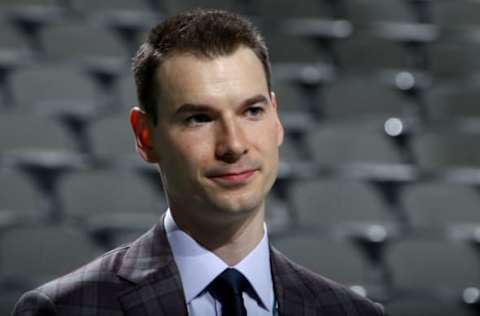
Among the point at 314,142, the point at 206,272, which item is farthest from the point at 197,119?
the point at 314,142

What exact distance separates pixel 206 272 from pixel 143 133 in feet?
0.38

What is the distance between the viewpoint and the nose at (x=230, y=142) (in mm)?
643

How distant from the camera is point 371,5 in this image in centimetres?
251

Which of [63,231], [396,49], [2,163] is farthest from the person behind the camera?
[396,49]

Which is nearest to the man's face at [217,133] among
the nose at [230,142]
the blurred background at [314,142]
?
the nose at [230,142]

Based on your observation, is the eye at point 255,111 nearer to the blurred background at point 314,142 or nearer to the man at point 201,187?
the man at point 201,187

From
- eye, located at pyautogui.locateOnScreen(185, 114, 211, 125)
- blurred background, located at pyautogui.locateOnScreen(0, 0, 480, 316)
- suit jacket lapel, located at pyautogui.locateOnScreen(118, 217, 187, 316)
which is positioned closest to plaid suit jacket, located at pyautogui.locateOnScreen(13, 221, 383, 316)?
suit jacket lapel, located at pyautogui.locateOnScreen(118, 217, 187, 316)

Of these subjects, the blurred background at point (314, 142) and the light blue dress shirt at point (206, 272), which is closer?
the light blue dress shirt at point (206, 272)

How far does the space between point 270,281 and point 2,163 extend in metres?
1.23

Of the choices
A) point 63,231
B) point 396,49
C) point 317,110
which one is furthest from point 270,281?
point 396,49

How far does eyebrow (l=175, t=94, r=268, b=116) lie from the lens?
0.66 metres

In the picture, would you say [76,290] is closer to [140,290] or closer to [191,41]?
[140,290]

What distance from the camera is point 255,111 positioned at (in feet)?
2.21

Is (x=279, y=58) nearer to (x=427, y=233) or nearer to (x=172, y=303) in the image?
(x=427, y=233)
